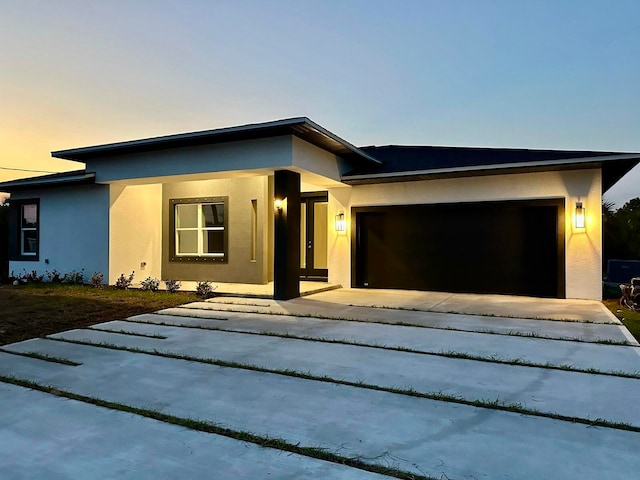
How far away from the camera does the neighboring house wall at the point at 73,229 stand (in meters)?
10.8

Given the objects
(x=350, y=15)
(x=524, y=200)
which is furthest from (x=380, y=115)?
(x=524, y=200)

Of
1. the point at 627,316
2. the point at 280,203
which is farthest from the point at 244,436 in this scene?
the point at 627,316

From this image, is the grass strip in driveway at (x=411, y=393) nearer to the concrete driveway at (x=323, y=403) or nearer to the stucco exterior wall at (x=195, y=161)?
the concrete driveway at (x=323, y=403)

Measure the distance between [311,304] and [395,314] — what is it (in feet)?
5.73

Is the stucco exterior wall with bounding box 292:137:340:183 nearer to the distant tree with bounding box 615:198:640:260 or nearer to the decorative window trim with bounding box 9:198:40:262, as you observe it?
the decorative window trim with bounding box 9:198:40:262

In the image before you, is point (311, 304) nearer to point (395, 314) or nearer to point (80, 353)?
point (395, 314)

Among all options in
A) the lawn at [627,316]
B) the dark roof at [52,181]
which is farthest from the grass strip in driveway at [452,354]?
the dark roof at [52,181]

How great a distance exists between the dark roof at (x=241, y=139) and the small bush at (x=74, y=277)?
293cm

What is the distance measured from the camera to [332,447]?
2.48 meters

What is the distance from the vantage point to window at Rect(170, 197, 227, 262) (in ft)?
37.9

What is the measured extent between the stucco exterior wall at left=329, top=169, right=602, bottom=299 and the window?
12.0 ft

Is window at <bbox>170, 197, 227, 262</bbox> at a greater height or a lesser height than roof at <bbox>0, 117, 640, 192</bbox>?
lesser

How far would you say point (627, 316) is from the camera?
695 centimetres

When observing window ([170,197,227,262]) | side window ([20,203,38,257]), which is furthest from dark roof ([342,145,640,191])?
side window ([20,203,38,257])
